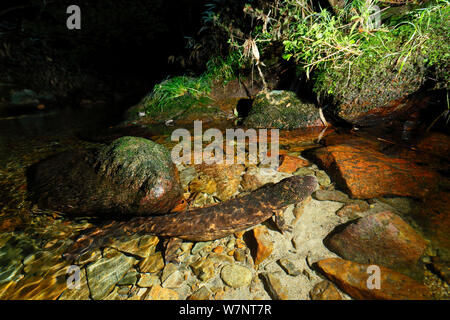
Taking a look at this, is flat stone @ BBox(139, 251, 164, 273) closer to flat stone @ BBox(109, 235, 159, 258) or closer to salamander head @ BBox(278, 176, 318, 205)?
flat stone @ BBox(109, 235, 159, 258)

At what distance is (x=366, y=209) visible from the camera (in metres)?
2.59

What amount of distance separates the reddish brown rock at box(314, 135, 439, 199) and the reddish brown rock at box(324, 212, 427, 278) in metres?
0.52

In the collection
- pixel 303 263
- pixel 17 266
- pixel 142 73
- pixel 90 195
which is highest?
pixel 142 73

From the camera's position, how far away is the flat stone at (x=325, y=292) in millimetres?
1835

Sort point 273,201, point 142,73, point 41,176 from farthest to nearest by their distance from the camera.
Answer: point 142,73 → point 41,176 → point 273,201

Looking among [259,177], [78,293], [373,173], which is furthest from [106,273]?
[373,173]

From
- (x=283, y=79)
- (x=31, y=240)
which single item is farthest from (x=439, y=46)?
(x=31, y=240)

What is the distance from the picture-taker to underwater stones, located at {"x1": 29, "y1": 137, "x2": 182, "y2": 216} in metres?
2.95

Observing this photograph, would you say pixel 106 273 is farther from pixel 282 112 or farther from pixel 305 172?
pixel 282 112

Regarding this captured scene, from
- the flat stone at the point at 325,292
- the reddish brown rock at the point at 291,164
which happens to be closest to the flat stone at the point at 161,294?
the flat stone at the point at 325,292

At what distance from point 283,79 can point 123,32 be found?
12.3m

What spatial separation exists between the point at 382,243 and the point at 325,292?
0.79 metres

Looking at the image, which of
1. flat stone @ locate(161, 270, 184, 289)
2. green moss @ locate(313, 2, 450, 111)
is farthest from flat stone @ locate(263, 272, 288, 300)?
green moss @ locate(313, 2, 450, 111)
